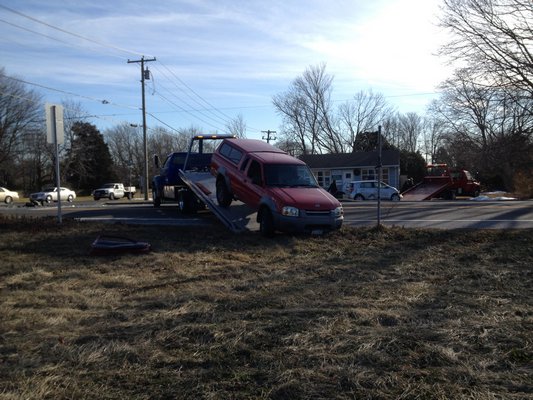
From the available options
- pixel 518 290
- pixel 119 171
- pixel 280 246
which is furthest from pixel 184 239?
pixel 119 171

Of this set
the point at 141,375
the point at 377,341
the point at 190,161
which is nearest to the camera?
the point at 141,375

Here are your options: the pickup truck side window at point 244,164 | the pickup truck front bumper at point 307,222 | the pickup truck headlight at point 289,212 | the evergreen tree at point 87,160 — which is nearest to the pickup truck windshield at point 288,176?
the pickup truck side window at point 244,164

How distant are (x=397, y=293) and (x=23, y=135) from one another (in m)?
67.8

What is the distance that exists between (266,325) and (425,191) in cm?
3239

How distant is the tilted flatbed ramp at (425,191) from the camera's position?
3375 cm

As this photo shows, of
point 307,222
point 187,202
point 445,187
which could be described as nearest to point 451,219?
point 307,222

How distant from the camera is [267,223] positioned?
1191 centimetres

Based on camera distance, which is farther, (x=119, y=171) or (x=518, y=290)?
(x=119, y=171)

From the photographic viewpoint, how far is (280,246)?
1065 cm

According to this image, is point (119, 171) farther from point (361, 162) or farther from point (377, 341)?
point (377, 341)

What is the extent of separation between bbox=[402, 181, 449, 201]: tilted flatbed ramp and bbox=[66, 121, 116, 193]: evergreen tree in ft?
190

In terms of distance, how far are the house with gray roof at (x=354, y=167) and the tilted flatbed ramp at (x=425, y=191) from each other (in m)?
12.9

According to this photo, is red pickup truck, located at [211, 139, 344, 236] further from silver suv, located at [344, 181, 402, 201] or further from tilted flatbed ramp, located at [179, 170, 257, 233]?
silver suv, located at [344, 181, 402, 201]

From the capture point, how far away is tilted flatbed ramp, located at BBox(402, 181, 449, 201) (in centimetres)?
3375
